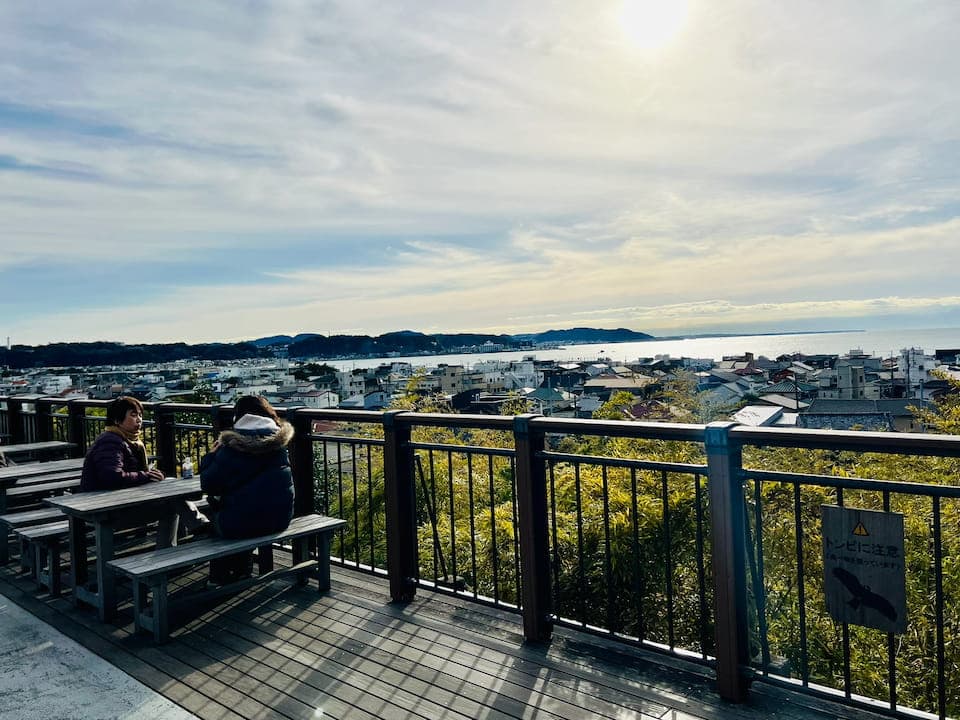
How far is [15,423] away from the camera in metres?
8.36

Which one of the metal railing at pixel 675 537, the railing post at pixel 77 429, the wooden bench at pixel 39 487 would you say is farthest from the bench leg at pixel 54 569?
the railing post at pixel 77 429

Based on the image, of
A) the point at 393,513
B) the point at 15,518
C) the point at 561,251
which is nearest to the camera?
the point at 393,513

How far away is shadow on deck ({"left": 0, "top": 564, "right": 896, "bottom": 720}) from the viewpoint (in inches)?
106

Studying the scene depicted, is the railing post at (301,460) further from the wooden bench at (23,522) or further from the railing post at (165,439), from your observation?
the railing post at (165,439)

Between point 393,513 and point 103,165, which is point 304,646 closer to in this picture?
point 393,513

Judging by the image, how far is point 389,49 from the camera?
865 centimetres

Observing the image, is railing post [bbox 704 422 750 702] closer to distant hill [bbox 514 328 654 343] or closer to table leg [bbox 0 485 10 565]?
table leg [bbox 0 485 10 565]

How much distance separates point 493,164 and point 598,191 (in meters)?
3.70

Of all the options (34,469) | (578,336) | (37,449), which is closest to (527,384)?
(37,449)

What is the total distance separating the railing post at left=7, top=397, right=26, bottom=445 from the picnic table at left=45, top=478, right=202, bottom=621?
5229 millimetres

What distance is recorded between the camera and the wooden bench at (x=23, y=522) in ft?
14.8

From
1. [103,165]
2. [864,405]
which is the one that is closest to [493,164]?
[103,165]

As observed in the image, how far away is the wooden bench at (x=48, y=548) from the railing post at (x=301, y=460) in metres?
1.46

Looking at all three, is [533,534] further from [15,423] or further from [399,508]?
[15,423]
